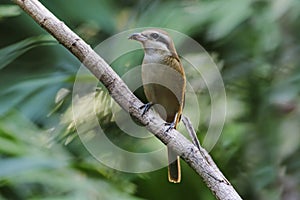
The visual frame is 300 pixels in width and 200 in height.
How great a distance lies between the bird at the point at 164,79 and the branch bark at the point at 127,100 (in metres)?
0.11

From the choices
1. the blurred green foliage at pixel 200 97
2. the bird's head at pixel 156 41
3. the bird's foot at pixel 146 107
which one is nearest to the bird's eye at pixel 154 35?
the bird's head at pixel 156 41

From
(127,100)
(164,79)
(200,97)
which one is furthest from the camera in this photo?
(200,97)

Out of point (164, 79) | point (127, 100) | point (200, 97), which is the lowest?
point (127, 100)

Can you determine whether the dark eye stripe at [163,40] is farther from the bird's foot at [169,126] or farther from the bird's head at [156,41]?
the bird's foot at [169,126]

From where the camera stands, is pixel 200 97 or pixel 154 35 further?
pixel 200 97

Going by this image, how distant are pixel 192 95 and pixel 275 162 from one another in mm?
515

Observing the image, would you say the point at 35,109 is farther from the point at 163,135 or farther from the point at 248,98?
the point at 163,135

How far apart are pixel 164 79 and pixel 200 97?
112cm

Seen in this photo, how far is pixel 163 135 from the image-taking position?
1098 millimetres

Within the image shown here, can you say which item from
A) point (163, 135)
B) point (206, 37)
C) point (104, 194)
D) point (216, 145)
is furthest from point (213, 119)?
point (163, 135)

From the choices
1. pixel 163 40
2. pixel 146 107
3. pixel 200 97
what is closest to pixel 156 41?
pixel 163 40

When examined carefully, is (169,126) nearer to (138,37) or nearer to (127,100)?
(127,100)

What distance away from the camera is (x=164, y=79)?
1.27m

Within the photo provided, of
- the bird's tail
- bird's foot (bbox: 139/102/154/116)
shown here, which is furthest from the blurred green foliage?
bird's foot (bbox: 139/102/154/116)
